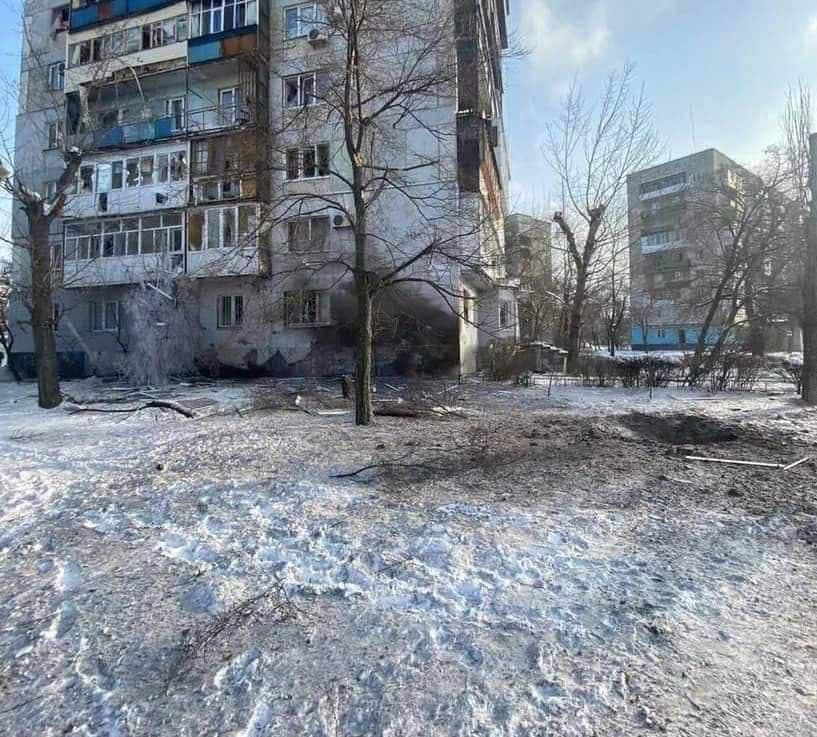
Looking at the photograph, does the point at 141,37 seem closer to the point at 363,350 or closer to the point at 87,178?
the point at 87,178

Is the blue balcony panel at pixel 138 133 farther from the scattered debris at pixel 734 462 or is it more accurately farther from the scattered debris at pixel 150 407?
the scattered debris at pixel 734 462

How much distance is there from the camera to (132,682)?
2.24m

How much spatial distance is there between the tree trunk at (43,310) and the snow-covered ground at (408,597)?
7706mm

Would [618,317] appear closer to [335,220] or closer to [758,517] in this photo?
[335,220]

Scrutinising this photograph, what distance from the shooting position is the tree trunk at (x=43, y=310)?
1243 centimetres

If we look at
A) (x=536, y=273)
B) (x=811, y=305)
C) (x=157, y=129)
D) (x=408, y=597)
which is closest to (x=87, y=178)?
(x=157, y=129)

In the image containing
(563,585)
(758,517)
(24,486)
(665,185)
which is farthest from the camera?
(665,185)

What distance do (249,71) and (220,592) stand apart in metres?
22.7

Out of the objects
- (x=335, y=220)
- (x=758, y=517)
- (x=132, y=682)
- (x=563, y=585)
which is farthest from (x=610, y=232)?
(x=132, y=682)

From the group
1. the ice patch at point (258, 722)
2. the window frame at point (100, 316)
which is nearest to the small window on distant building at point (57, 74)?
the window frame at point (100, 316)

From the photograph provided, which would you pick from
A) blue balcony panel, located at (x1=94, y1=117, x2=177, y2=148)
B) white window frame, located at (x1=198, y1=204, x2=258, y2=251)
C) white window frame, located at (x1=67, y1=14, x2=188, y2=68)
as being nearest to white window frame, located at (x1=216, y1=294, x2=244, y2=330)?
white window frame, located at (x1=198, y1=204, x2=258, y2=251)

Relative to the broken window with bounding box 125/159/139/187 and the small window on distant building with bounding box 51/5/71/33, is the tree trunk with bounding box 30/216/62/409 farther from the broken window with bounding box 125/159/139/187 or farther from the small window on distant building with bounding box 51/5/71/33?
the small window on distant building with bounding box 51/5/71/33

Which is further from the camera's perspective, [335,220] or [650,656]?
[335,220]

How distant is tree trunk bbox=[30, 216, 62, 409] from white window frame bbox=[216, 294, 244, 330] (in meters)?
8.71
